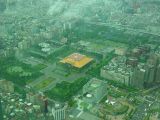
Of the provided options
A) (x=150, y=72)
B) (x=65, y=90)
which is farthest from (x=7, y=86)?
(x=150, y=72)

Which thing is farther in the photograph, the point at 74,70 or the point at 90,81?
the point at 74,70

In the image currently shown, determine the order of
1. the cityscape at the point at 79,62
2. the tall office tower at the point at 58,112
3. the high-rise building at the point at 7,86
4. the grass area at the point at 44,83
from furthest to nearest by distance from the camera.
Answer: the grass area at the point at 44,83, the high-rise building at the point at 7,86, the cityscape at the point at 79,62, the tall office tower at the point at 58,112

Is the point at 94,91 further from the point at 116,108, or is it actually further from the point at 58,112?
the point at 58,112

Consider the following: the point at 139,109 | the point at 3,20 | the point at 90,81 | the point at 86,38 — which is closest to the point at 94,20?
the point at 86,38

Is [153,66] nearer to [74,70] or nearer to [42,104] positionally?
[74,70]

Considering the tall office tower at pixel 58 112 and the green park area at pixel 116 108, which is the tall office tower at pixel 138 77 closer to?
the green park area at pixel 116 108

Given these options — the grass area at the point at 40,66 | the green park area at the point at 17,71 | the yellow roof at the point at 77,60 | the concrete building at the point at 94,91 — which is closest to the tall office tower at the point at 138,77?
the concrete building at the point at 94,91

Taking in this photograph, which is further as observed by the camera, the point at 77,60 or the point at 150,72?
the point at 77,60
